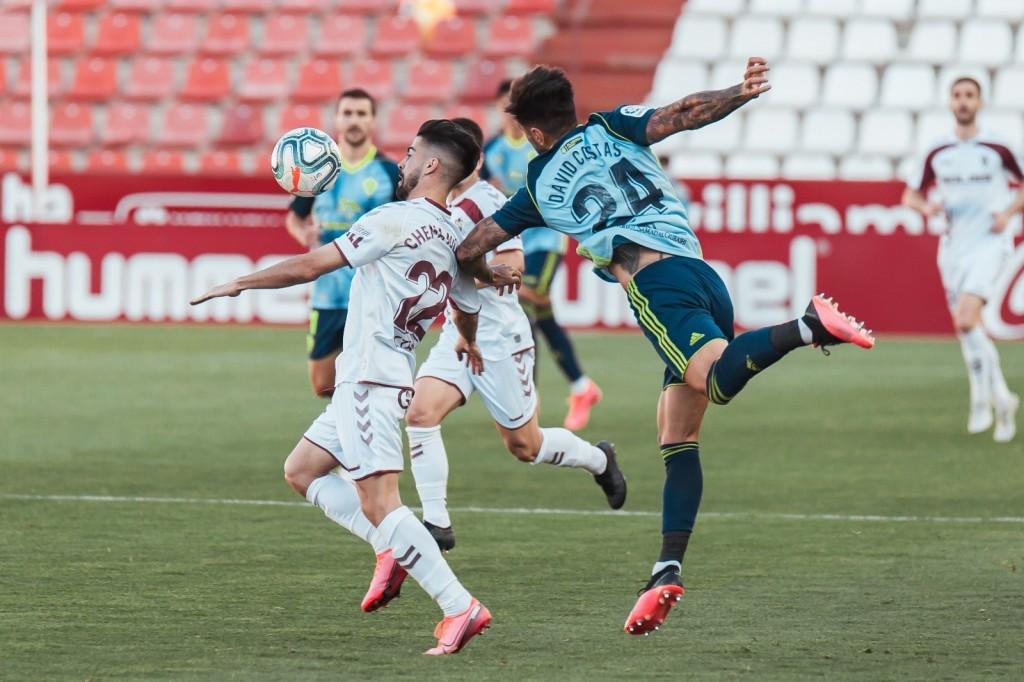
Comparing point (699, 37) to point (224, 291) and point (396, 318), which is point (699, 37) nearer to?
point (396, 318)

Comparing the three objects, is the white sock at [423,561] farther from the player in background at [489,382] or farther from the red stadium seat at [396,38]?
the red stadium seat at [396,38]

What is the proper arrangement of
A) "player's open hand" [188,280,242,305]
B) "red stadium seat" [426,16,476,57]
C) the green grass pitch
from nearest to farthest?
"player's open hand" [188,280,242,305]
the green grass pitch
"red stadium seat" [426,16,476,57]

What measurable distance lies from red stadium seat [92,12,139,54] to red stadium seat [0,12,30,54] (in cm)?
101

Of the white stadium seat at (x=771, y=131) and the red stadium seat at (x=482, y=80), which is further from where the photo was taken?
the red stadium seat at (x=482, y=80)

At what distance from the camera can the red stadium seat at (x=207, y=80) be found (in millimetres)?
24156

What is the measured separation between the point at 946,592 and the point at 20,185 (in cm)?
A: 1656

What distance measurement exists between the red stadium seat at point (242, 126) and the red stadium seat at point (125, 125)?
114cm

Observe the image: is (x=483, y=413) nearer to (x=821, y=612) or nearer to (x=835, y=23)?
(x=821, y=612)

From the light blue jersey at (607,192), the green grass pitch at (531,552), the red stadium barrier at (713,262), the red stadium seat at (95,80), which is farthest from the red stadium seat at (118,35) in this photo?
the light blue jersey at (607,192)

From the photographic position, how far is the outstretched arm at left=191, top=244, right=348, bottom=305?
5.38 m

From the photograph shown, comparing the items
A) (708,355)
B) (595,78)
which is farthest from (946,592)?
(595,78)

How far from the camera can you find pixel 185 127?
78.0 ft

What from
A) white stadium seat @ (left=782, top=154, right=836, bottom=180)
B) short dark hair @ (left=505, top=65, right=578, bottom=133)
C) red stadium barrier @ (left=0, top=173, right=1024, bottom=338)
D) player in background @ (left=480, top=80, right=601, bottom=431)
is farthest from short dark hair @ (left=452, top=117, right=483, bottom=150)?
white stadium seat @ (left=782, top=154, right=836, bottom=180)

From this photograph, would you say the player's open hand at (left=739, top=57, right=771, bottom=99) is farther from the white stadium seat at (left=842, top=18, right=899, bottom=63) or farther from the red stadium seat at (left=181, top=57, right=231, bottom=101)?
the red stadium seat at (left=181, top=57, right=231, bottom=101)
